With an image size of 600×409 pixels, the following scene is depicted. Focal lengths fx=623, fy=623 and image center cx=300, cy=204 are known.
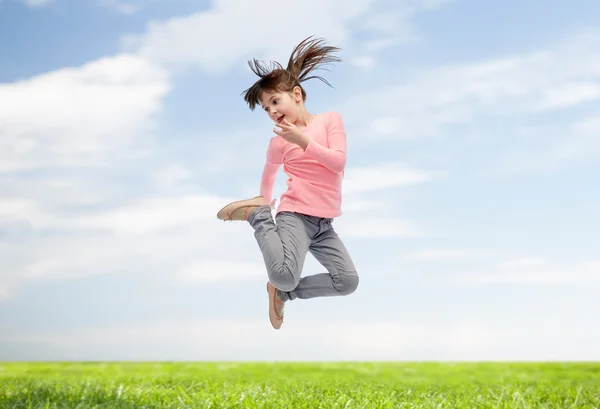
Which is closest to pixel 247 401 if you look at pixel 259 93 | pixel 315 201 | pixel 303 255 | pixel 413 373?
pixel 303 255

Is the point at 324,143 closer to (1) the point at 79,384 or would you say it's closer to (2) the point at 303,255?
(2) the point at 303,255

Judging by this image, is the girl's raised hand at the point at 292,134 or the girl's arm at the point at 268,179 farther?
the girl's arm at the point at 268,179

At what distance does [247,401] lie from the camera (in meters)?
4.36

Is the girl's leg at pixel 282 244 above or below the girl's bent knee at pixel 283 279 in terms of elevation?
above

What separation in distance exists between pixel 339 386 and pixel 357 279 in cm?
113

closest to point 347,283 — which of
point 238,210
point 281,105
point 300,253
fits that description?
point 300,253

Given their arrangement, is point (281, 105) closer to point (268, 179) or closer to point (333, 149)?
point (333, 149)

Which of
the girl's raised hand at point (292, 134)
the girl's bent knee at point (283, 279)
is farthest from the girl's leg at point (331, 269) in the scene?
the girl's raised hand at point (292, 134)

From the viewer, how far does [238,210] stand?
496cm

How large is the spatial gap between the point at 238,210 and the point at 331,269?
0.89 meters

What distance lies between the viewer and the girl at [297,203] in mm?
4715

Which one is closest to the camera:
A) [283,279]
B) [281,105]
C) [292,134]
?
[292,134]

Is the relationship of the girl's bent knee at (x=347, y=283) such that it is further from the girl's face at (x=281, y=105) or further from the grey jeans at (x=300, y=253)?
the girl's face at (x=281, y=105)

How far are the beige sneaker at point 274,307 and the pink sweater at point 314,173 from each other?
0.69m
